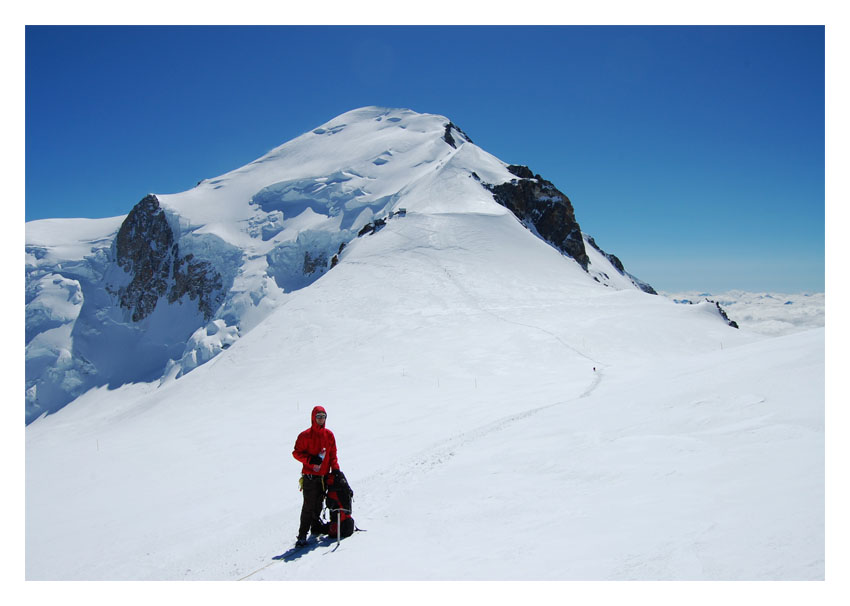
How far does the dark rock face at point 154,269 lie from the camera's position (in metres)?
69.6

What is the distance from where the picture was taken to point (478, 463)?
9078mm

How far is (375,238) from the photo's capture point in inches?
1773

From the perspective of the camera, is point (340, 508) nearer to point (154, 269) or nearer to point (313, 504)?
point (313, 504)

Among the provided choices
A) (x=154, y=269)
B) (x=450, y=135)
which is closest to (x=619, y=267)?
(x=450, y=135)

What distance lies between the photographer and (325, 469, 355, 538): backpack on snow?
7320 millimetres

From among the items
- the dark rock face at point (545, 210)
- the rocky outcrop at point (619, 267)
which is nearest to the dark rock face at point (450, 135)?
the dark rock face at point (545, 210)

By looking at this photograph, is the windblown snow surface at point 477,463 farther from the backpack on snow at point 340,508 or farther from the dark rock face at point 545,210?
the dark rock face at point 545,210

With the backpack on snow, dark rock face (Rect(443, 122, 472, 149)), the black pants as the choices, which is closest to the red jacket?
the black pants

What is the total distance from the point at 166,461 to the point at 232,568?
8407 mm

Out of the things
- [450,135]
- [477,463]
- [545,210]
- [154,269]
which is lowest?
[477,463]

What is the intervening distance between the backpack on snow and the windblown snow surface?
46 cm

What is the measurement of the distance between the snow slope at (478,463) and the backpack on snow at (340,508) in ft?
1.17

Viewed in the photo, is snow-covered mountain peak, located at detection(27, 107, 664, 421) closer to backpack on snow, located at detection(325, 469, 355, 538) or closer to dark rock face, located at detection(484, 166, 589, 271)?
dark rock face, located at detection(484, 166, 589, 271)

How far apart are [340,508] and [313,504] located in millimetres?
552
